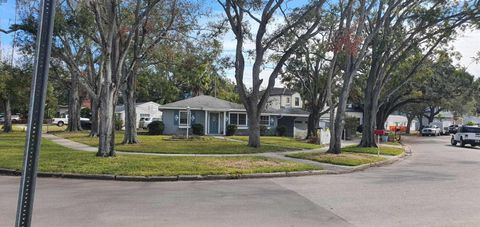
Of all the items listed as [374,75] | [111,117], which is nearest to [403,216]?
[111,117]

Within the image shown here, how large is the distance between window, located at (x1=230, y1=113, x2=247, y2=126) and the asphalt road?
31.4m

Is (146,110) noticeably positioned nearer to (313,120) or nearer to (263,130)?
(263,130)

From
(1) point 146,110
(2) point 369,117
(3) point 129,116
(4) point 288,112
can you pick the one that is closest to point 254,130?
(3) point 129,116

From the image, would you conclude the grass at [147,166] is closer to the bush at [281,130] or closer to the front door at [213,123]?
the front door at [213,123]

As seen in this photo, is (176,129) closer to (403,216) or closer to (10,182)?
(10,182)

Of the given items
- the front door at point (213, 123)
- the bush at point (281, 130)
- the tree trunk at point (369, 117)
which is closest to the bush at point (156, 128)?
the front door at point (213, 123)

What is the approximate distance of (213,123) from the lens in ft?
146

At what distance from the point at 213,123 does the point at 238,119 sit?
8.71ft

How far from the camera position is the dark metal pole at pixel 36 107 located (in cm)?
254

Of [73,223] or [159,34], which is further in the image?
[159,34]

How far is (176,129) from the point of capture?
42.8 meters

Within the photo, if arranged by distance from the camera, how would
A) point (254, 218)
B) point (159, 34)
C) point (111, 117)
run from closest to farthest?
point (254, 218) < point (111, 117) < point (159, 34)

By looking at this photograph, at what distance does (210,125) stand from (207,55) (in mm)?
18011

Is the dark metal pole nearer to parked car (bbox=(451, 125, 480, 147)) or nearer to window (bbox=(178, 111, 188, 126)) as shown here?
window (bbox=(178, 111, 188, 126))
